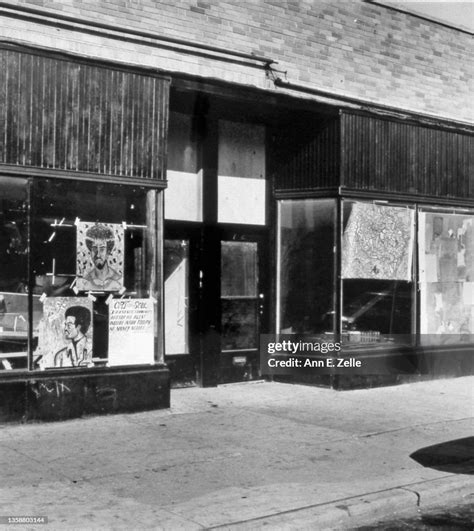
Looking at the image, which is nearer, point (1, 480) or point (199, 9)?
point (1, 480)

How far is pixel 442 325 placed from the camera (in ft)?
42.5

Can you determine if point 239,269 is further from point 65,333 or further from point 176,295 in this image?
point 65,333

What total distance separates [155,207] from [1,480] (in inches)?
162

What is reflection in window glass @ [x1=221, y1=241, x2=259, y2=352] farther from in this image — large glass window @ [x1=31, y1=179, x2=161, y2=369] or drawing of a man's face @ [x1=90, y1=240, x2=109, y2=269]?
drawing of a man's face @ [x1=90, y1=240, x2=109, y2=269]

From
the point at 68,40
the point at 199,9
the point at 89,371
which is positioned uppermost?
the point at 199,9

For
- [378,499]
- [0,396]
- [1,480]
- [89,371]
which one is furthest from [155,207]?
[378,499]

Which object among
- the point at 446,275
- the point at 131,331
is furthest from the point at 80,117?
the point at 446,275

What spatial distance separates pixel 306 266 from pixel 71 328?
13.3ft

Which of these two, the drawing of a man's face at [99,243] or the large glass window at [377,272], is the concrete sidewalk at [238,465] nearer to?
the large glass window at [377,272]

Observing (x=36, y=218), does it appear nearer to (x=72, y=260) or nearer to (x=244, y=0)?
(x=72, y=260)

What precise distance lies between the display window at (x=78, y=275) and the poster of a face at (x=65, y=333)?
0.04 ft

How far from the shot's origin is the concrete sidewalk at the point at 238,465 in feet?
19.1

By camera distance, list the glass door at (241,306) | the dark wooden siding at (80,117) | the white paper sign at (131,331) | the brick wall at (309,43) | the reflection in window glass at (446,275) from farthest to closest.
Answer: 1. the reflection in window glass at (446,275)
2. the glass door at (241,306)
3. the brick wall at (309,43)
4. the white paper sign at (131,331)
5. the dark wooden siding at (80,117)

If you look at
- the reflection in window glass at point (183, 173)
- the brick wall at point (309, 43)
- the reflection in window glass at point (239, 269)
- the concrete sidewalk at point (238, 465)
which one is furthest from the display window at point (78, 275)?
the reflection in window glass at point (239, 269)
